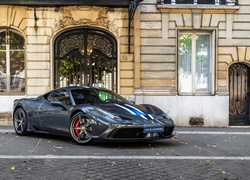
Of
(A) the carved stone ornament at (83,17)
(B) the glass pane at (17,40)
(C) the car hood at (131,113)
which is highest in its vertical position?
(A) the carved stone ornament at (83,17)

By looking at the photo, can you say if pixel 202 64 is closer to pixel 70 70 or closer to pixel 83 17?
pixel 83 17

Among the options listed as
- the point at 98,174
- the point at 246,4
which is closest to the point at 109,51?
the point at 246,4

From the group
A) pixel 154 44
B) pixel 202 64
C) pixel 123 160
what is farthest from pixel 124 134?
pixel 202 64

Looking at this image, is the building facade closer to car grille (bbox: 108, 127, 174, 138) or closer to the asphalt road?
the asphalt road

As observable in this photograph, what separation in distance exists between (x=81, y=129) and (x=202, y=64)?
28.0 ft

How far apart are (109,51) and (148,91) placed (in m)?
2.36

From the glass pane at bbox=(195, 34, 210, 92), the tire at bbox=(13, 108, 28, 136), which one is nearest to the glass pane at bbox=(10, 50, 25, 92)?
the tire at bbox=(13, 108, 28, 136)

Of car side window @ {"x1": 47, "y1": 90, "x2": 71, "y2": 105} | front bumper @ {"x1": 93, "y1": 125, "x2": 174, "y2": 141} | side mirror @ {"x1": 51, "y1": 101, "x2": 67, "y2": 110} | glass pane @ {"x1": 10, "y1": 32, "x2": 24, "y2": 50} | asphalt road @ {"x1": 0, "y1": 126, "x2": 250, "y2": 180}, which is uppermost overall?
glass pane @ {"x1": 10, "y1": 32, "x2": 24, "y2": 50}

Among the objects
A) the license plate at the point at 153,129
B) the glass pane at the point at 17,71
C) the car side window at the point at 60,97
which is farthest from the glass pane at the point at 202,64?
the license plate at the point at 153,129

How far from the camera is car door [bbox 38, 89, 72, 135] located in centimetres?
829

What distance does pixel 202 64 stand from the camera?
595 inches

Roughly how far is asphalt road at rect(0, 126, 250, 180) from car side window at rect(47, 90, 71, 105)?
3.06 feet

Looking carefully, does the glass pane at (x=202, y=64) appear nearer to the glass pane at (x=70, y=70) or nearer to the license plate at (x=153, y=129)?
the glass pane at (x=70, y=70)

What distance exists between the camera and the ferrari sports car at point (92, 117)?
743cm
